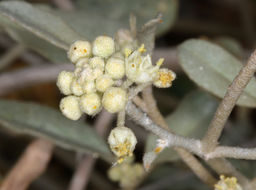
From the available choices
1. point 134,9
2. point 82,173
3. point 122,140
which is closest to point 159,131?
point 122,140

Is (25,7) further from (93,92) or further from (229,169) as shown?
(229,169)

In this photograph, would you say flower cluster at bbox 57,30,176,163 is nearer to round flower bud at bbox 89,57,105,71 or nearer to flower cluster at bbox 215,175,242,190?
round flower bud at bbox 89,57,105,71

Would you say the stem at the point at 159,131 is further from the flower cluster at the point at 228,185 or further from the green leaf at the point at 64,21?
the green leaf at the point at 64,21

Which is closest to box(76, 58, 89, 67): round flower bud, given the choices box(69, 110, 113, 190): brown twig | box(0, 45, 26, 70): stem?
box(69, 110, 113, 190): brown twig

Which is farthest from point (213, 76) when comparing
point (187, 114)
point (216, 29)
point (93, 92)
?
point (216, 29)

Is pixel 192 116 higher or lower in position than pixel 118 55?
lower

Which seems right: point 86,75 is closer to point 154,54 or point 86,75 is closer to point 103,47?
point 103,47
